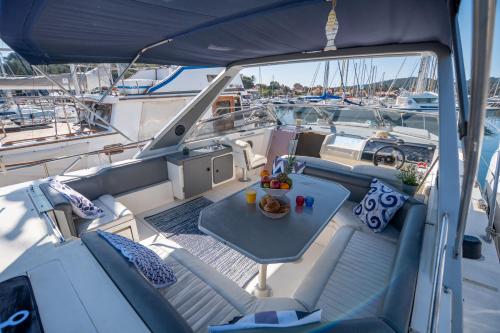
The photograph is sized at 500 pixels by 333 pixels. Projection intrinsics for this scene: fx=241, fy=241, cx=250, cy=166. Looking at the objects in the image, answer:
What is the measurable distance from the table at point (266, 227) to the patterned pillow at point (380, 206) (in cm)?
26

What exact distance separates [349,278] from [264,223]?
63 cm

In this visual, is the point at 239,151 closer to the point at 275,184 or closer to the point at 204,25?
the point at 275,184

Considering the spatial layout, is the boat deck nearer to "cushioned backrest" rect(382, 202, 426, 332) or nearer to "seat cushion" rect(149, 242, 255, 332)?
"seat cushion" rect(149, 242, 255, 332)

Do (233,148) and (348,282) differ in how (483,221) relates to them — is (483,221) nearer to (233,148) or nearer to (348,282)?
(348,282)

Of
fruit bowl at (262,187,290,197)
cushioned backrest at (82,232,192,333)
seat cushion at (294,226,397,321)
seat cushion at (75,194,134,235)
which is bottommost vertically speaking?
seat cushion at (294,226,397,321)

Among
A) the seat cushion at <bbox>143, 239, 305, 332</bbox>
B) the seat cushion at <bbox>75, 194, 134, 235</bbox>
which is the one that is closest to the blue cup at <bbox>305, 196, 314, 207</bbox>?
the seat cushion at <bbox>143, 239, 305, 332</bbox>

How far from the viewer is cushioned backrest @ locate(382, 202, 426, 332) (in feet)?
3.00

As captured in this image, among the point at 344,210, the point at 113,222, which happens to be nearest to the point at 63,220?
the point at 113,222

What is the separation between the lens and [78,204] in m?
2.02

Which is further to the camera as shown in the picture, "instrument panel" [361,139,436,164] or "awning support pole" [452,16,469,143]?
"instrument panel" [361,139,436,164]

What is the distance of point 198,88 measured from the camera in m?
6.16

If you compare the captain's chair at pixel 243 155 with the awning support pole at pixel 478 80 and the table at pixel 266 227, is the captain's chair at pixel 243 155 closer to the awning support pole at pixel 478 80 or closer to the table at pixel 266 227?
the table at pixel 266 227

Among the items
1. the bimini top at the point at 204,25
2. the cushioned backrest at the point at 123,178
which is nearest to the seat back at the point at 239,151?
the cushioned backrest at the point at 123,178

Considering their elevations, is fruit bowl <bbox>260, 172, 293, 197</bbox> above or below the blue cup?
above
